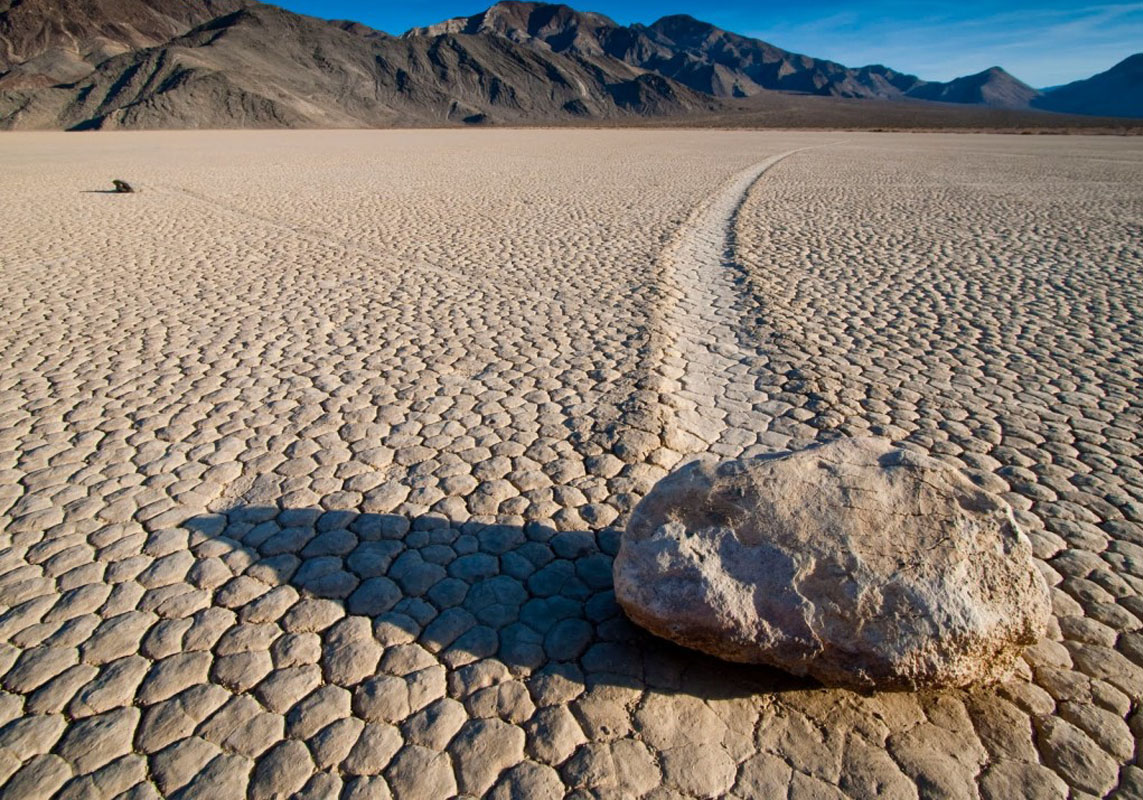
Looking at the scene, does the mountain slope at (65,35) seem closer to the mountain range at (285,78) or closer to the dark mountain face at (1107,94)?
the mountain range at (285,78)

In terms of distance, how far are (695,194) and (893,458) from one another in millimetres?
12954

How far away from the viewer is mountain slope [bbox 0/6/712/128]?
188 feet

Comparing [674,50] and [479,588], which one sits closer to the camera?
[479,588]

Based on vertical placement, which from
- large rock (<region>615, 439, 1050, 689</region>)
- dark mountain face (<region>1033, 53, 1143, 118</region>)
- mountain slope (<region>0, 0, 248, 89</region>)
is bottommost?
dark mountain face (<region>1033, 53, 1143, 118</region>)

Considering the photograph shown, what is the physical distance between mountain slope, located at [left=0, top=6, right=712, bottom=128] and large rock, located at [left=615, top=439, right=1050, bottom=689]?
63888mm

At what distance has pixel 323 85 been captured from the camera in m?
74.6

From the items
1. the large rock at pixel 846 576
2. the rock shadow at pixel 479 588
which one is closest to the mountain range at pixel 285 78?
the rock shadow at pixel 479 588

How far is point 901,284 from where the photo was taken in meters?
7.59

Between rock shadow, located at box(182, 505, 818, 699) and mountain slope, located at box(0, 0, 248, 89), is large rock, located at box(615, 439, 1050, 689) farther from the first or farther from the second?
mountain slope, located at box(0, 0, 248, 89)

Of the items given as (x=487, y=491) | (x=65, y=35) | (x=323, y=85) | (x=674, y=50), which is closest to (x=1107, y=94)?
(x=674, y=50)

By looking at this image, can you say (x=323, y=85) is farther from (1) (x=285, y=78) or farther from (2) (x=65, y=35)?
(2) (x=65, y=35)

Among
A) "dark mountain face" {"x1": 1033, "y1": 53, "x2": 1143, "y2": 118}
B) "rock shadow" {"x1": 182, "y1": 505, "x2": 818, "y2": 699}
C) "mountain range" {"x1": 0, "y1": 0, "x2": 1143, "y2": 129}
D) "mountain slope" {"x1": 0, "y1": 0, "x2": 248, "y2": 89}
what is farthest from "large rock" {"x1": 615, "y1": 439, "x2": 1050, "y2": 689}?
"dark mountain face" {"x1": 1033, "y1": 53, "x2": 1143, "y2": 118}

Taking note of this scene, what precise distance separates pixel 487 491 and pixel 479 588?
77cm

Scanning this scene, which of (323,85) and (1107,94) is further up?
(323,85)
